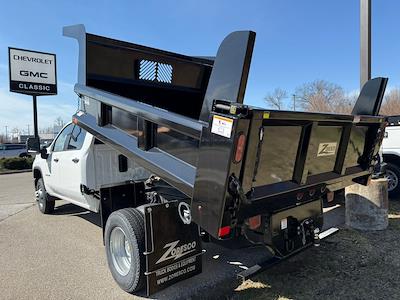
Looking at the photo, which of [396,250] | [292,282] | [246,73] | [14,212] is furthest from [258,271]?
[14,212]

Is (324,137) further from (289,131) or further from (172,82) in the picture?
(172,82)

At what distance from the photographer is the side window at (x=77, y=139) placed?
548cm

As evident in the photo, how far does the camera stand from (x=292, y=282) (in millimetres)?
3738

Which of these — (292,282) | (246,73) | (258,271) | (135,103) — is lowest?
(292,282)

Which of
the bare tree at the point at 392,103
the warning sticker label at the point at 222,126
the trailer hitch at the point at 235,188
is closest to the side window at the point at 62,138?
the warning sticker label at the point at 222,126

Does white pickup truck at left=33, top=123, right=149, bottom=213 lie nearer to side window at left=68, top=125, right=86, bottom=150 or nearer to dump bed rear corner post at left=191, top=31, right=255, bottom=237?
side window at left=68, top=125, right=86, bottom=150

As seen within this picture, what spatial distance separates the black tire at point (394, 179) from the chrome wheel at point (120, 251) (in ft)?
20.3

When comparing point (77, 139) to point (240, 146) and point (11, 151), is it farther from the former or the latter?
point (11, 151)

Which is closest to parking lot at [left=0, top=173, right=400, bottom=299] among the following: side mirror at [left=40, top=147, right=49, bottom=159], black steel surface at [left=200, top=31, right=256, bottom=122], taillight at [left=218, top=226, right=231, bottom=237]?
taillight at [left=218, top=226, right=231, bottom=237]

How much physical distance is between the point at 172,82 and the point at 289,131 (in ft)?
9.00

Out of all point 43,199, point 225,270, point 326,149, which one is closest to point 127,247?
point 225,270

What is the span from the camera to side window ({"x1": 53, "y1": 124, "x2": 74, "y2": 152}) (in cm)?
609

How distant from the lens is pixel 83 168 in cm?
525

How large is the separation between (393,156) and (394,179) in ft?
1.65
